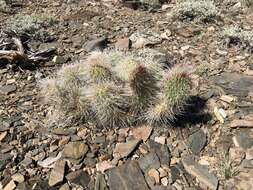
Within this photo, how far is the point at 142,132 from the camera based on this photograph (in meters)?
4.89

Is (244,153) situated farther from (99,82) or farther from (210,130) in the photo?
(99,82)

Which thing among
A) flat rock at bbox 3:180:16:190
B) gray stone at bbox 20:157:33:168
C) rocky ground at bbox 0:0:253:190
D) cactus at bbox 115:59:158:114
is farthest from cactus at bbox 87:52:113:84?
flat rock at bbox 3:180:16:190

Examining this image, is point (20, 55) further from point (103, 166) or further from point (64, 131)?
point (103, 166)

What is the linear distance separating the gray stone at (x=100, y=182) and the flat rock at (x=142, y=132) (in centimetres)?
70

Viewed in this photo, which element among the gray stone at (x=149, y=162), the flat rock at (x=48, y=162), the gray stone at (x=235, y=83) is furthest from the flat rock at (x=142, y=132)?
the gray stone at (x=235, y=83)

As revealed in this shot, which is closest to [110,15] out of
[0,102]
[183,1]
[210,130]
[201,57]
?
[183,1]

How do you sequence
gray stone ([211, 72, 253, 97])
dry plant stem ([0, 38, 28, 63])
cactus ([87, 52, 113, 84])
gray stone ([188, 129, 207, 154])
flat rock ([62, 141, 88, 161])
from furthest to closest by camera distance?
dry plant stem ([0, 38, 28, 63]), gray stone ([211, 72, 253, 97]), cactus ([87, 52, 113, 84]), gray stone ([188, 129, 207, 154]), flat rock ([62, 141, 88, 161])

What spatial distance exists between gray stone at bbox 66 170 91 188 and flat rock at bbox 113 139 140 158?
1.48 feet

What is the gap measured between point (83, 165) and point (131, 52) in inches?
92.5

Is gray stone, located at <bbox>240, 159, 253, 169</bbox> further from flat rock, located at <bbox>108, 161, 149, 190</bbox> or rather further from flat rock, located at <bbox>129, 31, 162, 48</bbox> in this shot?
flat rock, located at <bbox>129, 31, 162, 48</bbox>

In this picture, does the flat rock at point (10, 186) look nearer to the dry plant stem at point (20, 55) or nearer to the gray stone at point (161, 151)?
the gray stone at point (161, 151)

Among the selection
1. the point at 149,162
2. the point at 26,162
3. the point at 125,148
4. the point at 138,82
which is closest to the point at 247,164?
the point at 149,162

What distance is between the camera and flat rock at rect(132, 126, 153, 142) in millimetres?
4842

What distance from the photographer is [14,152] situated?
15.2ft
